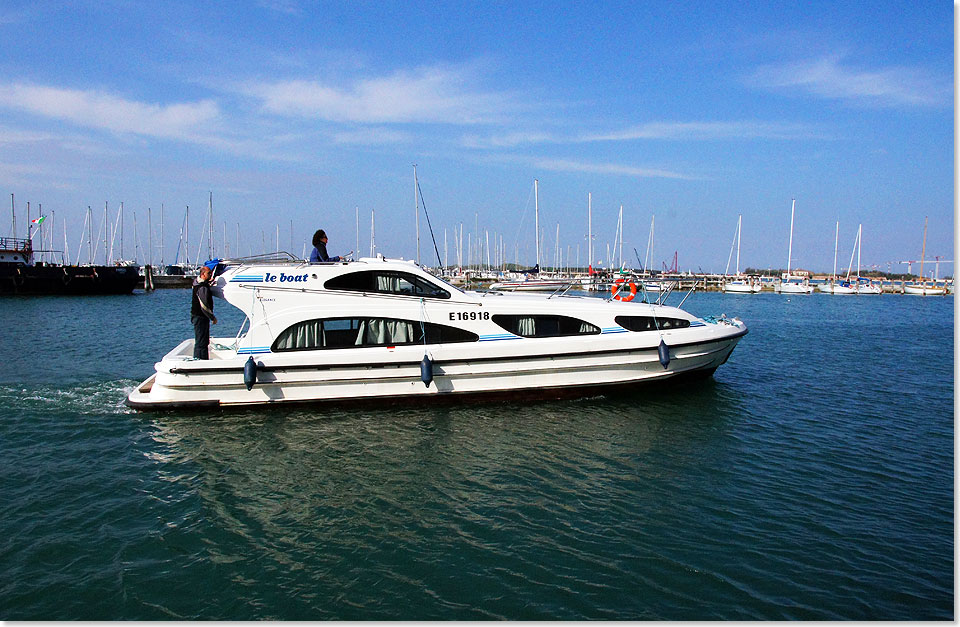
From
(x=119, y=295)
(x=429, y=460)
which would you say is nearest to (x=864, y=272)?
(x=119, y=295)

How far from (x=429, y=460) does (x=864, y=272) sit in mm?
178938

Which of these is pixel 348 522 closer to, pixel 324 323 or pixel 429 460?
pixel 429 460

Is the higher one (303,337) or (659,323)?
(659,323)

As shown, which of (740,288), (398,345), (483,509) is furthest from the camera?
(740,288)

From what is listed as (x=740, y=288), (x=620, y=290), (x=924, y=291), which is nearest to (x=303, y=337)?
(x=620, y=290)

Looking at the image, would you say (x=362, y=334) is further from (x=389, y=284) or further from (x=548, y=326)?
(x=548, y=326)

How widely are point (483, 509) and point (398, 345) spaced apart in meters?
5.30

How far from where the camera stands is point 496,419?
38.6 ft

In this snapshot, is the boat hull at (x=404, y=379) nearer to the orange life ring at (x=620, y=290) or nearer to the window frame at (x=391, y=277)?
the window frame at (x=391, y=277)

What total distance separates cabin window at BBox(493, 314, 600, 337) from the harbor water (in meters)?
1.57

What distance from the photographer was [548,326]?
12.9 metres

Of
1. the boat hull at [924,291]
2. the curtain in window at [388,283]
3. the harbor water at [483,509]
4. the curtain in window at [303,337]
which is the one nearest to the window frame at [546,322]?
the harbor water at [483,509]

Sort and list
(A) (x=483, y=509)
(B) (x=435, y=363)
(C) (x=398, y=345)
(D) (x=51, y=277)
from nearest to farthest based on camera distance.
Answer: (A) (x=483, y=509)
(B) (x=435, y=363)
(C) (x=398, y=345)
(D) (x=51, y=277)

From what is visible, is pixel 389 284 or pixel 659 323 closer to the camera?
pixel 389 284
